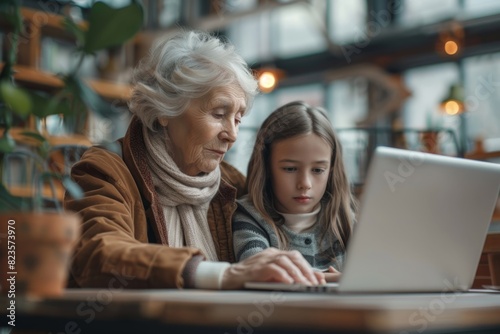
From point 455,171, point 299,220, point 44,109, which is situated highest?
point 44,109

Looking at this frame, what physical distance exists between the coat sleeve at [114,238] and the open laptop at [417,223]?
17 cm

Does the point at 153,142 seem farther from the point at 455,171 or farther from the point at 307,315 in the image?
the point at 307,315

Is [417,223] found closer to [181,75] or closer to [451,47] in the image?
[181,75]

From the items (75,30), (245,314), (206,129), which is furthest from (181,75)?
(245,314)

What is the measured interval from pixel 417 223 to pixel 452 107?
5.43 metres

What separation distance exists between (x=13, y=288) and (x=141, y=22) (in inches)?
19.7

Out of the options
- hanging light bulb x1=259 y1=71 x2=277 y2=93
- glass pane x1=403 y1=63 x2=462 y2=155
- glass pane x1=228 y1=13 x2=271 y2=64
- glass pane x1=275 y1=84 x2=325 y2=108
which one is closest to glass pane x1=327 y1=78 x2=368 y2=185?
glass pane x1=275 y1=84 x2=325 y2=108

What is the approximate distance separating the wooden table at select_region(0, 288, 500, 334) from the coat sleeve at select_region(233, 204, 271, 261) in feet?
2.46

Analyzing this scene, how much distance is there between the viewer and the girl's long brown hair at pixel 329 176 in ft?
6.68

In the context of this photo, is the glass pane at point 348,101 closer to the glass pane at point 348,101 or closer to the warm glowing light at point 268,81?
the glass pane at point 348,101

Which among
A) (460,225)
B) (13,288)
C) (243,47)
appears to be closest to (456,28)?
(243,47)

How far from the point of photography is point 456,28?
6.65 meters

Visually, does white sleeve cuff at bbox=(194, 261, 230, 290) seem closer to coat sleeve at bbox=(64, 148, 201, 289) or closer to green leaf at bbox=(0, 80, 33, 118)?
coat sleeve at bbox=(64, 148, 201, 289)

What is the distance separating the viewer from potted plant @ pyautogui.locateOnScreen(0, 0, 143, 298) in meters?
1.03
